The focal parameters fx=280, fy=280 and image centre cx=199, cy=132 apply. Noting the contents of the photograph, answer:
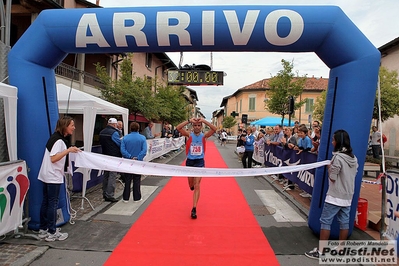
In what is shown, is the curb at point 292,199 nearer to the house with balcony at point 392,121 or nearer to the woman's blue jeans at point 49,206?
the woman's blue jeans at point 49,206

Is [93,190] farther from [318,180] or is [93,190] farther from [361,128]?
[361,128]

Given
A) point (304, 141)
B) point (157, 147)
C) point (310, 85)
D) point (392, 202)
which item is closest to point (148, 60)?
point (157, 147)

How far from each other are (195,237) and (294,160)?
175 inches

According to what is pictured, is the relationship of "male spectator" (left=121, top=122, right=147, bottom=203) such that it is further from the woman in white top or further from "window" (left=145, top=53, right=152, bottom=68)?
"window" (left=145, top=53, right=152, bottom=68)

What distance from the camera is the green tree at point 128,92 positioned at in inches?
590

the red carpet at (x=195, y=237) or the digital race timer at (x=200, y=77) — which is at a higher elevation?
the digital race timer at (x=200, y=77)

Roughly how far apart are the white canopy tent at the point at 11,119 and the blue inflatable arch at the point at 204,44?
217mm

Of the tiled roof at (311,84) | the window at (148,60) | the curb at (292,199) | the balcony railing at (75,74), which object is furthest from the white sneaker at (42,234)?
the tiled roof at (311,84)

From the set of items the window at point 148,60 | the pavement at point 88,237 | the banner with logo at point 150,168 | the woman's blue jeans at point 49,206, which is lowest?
the pavement at point 88,237

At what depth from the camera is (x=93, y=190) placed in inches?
299

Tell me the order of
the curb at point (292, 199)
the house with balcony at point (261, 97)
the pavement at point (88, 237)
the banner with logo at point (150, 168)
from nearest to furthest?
the pavement at point (88, 237)
the banner with logo at point (150, 168)
the curb at point (292, 199)
the house with balcony at point (261, 97)

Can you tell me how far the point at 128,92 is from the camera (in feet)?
48.4

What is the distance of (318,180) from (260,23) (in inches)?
107

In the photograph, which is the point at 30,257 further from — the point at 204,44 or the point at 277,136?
the point at 277,136
